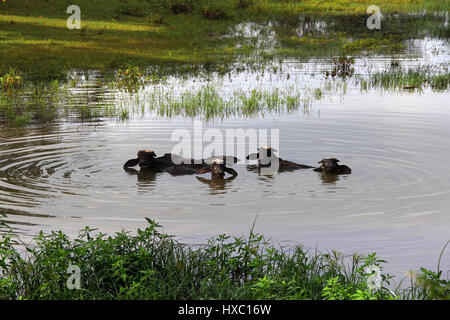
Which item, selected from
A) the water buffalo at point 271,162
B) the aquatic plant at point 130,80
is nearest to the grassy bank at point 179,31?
the aquatic plant at point 130,80

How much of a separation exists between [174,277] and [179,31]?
3088cm

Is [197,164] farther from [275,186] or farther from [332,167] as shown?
[332,167]

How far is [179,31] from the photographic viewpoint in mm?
35875

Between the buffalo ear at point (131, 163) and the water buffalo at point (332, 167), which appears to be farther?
the buffalo ear at point (131, 163)

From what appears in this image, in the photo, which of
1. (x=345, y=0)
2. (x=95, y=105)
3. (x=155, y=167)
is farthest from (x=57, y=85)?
(x=345, y=0)

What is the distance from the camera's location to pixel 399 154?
13.1 m

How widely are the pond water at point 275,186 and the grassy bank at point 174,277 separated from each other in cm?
110

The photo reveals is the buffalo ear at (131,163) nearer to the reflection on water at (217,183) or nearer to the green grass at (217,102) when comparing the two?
the reflection on water at (217,183)

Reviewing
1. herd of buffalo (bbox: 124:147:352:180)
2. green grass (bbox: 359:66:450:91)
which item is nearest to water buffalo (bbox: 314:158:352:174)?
herd of buffalo (bbox: 124:147:352:180)

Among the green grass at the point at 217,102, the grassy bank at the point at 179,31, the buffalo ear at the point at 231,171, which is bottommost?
the buffalo ear at the point at 231,171

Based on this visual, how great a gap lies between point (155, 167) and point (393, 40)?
2701cm

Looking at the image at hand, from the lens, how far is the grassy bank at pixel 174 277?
5633mm

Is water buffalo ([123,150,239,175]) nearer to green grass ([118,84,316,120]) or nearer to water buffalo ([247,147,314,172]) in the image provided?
water buffalo ([247,147,314,172])

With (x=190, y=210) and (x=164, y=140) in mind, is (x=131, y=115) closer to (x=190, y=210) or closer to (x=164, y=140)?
(x=164, y=140)
